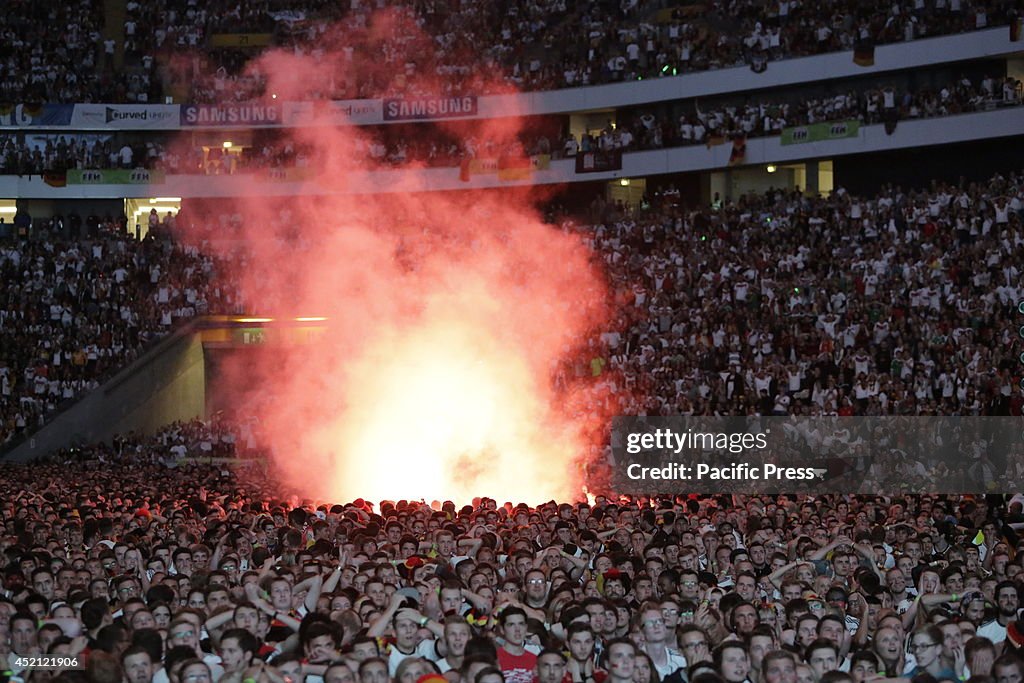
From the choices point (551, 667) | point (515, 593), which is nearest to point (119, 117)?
point (515, 593)

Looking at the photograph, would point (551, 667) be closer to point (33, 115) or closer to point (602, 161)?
point (602, 161)

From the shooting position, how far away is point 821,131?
35.3 m

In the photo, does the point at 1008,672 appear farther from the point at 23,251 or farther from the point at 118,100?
the point at 118,100

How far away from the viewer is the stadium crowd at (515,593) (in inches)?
323

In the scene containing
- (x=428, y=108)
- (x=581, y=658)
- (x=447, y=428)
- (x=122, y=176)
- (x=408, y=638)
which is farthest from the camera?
(x=122, y=176)

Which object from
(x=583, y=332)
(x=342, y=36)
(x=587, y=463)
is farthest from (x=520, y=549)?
(x=342, y=36)

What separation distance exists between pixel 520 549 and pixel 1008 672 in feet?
16.3

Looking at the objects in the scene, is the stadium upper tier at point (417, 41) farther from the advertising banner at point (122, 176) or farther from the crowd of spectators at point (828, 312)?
the crowd of spectators at point (828, 312)

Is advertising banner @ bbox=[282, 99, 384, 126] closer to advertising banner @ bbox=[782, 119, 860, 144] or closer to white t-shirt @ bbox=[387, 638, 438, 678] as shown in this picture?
advertising banner @ bbox=[782, 119, 860, 144]

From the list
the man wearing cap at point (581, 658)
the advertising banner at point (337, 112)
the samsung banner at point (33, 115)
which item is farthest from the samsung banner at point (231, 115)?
the man wearing cap at point (581, 658)

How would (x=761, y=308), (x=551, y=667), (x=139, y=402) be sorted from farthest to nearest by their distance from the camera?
(x=139, y=402) < (x=761, y=308) < (x=551, y=667)

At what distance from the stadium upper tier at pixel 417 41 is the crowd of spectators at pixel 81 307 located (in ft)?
21.4

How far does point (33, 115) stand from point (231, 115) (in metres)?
5.65

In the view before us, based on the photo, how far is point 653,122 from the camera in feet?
130
